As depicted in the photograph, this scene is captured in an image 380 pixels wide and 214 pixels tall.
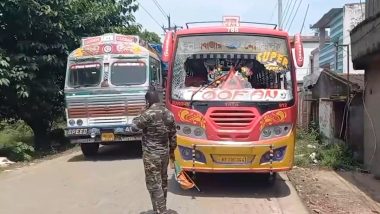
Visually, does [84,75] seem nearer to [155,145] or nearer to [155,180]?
[155,145]

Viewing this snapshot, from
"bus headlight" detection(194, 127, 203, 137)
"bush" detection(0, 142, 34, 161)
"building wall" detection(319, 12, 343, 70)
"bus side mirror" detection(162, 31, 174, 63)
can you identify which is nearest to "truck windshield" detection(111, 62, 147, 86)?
"bush" detection(0, 142, 34, 161)

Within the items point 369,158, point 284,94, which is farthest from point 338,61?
point 284,94

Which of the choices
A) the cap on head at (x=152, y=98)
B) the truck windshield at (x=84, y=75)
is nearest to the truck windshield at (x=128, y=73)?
the truck windshield at (x=84, y=75)

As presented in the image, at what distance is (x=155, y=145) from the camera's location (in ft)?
22.4

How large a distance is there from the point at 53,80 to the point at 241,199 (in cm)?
907

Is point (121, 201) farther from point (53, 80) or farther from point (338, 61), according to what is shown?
point (338, 61)

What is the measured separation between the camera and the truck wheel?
555 inches

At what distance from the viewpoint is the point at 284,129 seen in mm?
8500

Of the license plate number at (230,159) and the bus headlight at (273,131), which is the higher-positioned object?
the bus headlight at (273,131)

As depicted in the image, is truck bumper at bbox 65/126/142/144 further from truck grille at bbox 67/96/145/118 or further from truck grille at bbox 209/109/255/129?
truck grille at bbox 209/109/255/129

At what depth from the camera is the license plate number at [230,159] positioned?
27.4ft

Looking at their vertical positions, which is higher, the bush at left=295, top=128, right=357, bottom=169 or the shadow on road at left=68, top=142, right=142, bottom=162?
the bush at left=295, top=128, right=357, bottom=169

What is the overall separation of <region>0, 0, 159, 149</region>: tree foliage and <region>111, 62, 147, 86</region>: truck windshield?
2.33 meters

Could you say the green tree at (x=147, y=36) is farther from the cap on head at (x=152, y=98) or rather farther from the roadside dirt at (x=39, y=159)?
the cap on head at (x=152, y=98)
